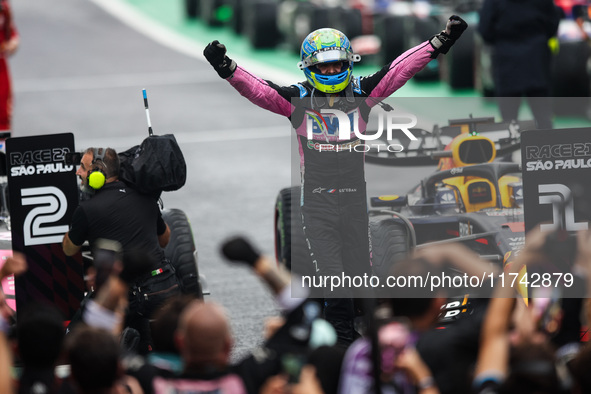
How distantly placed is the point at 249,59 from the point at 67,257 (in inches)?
507

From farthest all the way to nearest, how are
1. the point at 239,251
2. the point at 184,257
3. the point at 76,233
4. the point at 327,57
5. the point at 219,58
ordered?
the point at 184,257 < the point at 327,57 < the point at 219,58 < the point at 76,233 < the point at 239,251

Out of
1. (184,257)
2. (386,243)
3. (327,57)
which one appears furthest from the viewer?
(184,257)

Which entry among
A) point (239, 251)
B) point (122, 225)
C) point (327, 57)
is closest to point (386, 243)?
point (327, 57)

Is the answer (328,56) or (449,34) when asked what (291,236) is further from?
(449,34)

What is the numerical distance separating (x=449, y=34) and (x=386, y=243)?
5.07 ft

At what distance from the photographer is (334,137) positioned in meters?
7.90

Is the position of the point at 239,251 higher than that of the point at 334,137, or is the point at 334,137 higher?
the point at 334,137

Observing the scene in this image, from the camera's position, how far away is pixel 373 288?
308 inches

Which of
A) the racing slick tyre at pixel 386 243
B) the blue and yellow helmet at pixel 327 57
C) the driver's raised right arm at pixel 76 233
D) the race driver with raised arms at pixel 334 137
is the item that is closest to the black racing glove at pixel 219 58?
the race driver with raised arms at pixel 334 137

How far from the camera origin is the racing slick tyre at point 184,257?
28.1ft

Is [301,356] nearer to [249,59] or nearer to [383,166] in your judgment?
[383,166]

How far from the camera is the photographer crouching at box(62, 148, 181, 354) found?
7574 millimetres

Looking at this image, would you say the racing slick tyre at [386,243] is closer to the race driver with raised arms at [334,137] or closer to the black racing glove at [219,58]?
the race driver with raised arms at [334,137]

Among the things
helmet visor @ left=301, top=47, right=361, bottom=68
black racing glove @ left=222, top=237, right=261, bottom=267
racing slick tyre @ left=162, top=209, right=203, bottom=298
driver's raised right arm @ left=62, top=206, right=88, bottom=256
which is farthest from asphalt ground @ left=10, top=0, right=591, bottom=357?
black racing glove @ left=222, top=237, right=261, bottom=267
